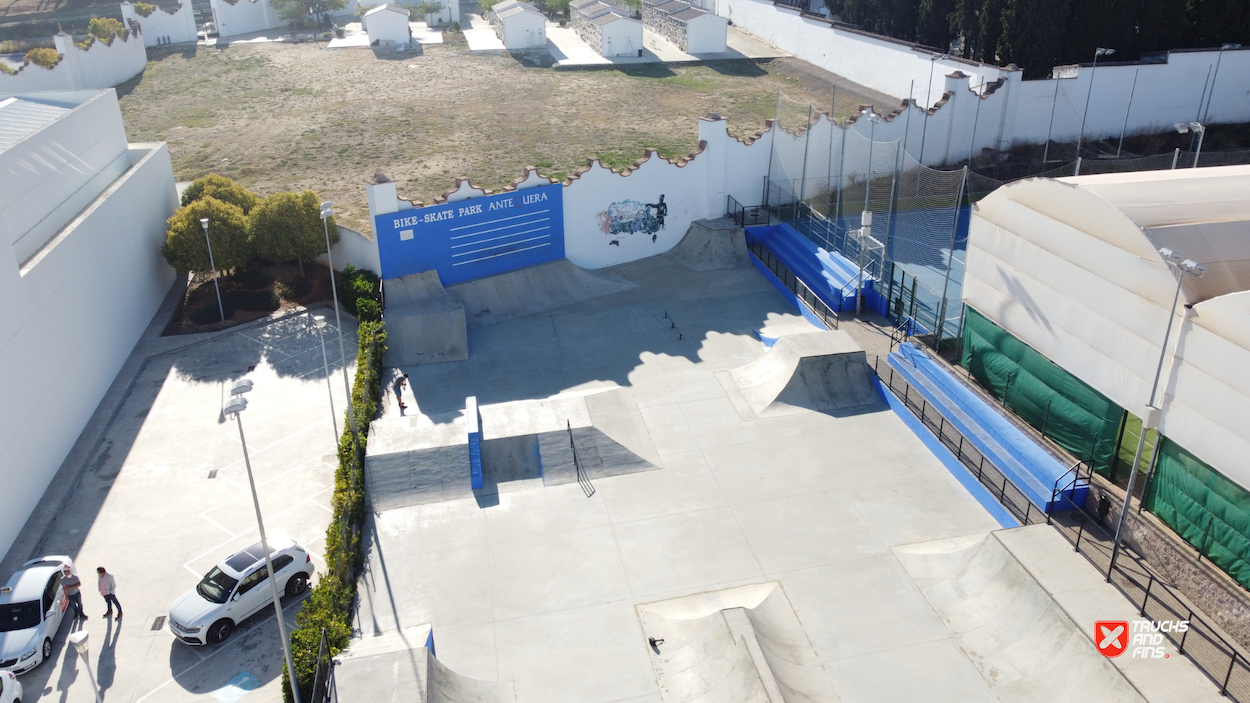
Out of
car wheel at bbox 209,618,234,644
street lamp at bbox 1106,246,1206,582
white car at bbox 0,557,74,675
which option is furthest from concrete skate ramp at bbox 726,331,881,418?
white car at bbox 0,557,74,675

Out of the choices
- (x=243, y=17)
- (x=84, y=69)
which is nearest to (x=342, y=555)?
(x=84, y=69)

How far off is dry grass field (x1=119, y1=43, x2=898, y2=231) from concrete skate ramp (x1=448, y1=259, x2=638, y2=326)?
A: 27.1ft

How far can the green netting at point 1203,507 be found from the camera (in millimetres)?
16406

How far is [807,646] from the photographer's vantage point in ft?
55.4

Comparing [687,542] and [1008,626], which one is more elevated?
[1008,626]

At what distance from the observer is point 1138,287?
59.2 feet

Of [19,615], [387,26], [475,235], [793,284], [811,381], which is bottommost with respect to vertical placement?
[19,615]

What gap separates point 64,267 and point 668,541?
1813 centimetres

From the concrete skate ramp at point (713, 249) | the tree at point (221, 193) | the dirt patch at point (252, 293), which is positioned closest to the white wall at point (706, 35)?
the concrete skate ramp at point (713, 249)

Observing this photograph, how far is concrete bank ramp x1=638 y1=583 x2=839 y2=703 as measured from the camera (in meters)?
15.1

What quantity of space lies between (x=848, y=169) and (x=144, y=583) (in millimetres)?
26452

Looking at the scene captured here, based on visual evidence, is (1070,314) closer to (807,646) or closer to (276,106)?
(807,646)

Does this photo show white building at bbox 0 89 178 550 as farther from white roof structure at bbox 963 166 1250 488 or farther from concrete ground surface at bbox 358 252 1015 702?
white roof structure at bbox 963 166 1250 488

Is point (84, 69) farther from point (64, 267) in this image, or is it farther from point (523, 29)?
point (64, 267)
